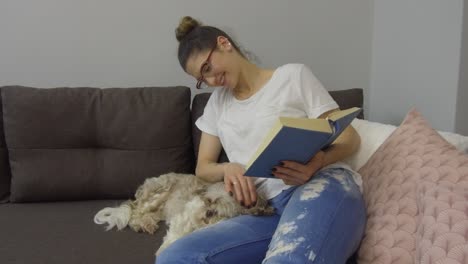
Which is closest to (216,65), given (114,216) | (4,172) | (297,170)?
(297,170)

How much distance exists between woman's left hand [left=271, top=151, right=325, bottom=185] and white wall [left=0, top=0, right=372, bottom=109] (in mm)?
981

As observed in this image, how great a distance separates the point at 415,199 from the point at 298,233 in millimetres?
383

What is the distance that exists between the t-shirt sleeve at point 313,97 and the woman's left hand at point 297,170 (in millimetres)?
148

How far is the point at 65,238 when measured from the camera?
147 centimetres

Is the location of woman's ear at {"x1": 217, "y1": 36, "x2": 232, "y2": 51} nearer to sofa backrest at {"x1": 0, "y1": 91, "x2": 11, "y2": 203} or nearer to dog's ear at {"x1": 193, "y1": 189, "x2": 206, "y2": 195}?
dog's ear at {"x1": 193, "y1": 189, "x2": 206, "y2": 195}

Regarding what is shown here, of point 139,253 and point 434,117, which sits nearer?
point 139,253

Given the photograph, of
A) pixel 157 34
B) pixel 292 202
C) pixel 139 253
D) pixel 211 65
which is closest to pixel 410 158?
pixel 292 202

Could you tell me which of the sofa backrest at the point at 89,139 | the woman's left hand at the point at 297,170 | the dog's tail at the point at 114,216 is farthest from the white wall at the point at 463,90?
the dog's tail at the point at 114,216

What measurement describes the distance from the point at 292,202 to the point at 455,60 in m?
0.86

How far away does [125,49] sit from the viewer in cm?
202

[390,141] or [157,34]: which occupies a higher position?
[157,34]

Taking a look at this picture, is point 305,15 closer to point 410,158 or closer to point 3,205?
point 410,158

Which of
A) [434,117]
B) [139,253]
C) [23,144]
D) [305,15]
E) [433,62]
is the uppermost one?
[305,15]

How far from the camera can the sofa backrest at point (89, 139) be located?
5.78 feet
